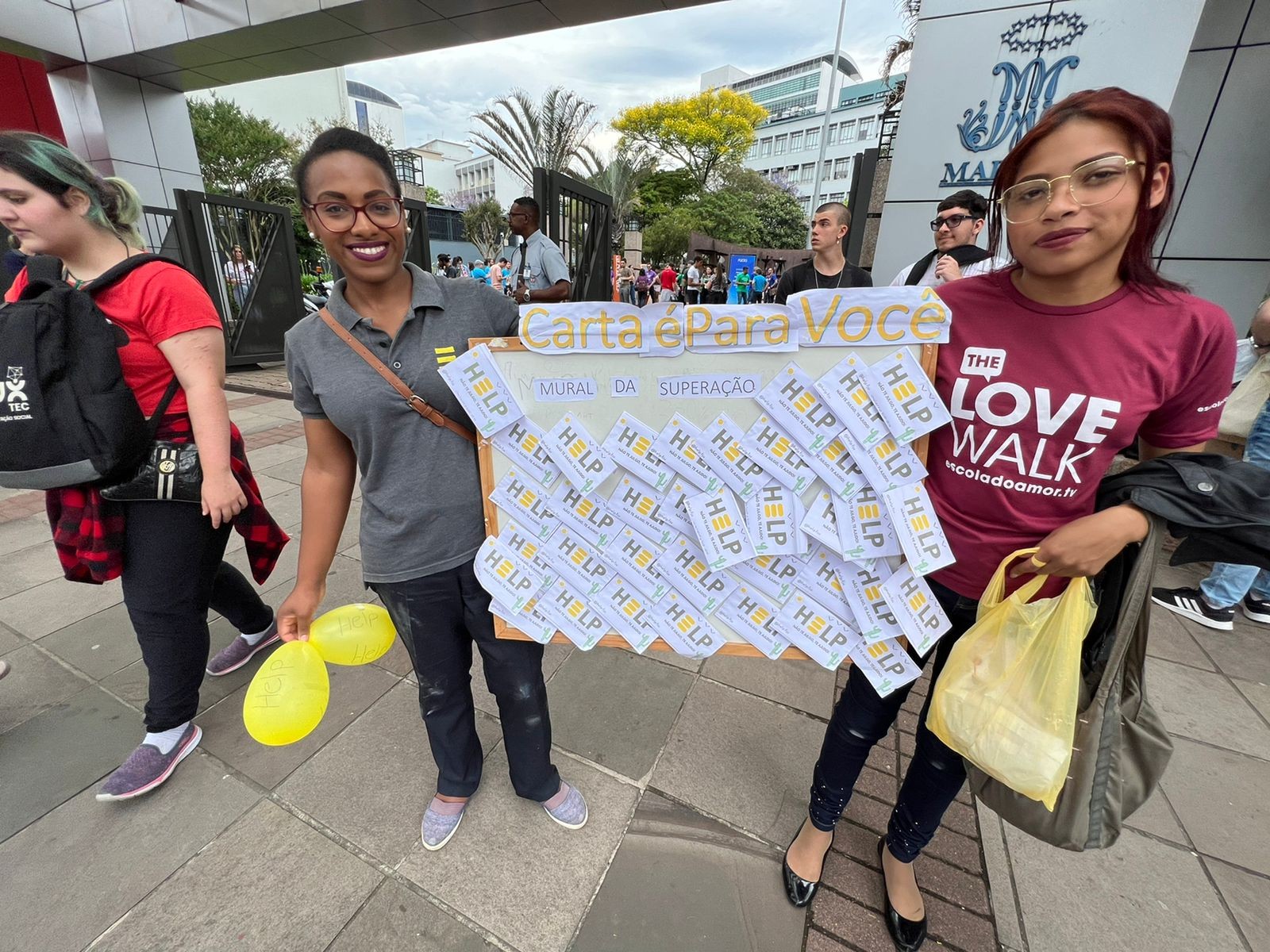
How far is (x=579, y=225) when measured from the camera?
6250 millimetres

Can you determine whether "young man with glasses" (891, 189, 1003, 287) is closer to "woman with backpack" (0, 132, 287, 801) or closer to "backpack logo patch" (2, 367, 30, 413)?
"woman with backpack" (0, 132, 287, 801)

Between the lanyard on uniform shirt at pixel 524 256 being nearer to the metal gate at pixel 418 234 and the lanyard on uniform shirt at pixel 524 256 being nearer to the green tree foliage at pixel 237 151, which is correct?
the metal gate at pixel 418 234

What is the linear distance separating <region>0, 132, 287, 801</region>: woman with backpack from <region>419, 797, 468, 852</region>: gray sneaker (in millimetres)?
1021

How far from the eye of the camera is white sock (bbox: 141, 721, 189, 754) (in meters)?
1.99

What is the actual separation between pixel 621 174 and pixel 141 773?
104ft

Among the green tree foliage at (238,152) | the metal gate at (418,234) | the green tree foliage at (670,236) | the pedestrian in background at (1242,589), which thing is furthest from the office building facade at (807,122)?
the pedestrian in background at (1242,589)

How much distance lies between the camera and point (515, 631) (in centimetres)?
152

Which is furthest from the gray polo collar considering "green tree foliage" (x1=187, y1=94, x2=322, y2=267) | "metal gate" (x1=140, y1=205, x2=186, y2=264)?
"green tree foliage" (x1=187, y1=94, x2=322, y2=267)

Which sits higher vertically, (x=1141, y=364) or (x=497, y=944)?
(x=1141, y=364)

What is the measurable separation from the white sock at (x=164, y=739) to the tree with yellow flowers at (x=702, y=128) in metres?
44.4

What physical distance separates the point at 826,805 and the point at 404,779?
146 cm

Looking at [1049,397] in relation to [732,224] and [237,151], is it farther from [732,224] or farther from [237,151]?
[732,224]

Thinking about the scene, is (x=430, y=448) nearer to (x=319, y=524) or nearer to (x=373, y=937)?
(x=319, y=524)

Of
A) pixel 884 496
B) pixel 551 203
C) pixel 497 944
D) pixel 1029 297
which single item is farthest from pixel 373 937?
pixel 551 203
